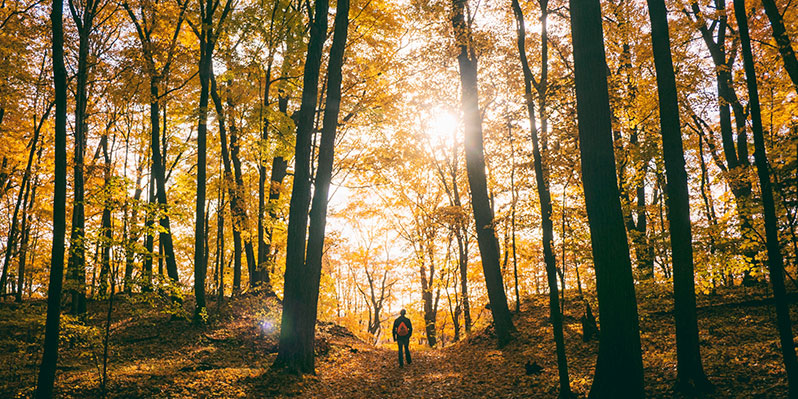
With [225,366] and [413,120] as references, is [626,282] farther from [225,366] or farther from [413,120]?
[413,120]

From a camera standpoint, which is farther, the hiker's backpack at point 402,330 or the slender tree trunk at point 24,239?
the slender tree trunk at point 24,239

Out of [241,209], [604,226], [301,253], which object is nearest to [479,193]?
[301,253]

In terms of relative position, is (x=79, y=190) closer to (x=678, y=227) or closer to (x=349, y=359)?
(x=349, y=359)

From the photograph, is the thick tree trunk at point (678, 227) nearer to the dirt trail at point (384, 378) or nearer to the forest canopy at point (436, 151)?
the forest canopy at point (436, 151)

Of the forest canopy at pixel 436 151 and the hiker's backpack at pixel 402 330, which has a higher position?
the forest canopy at pixel 436 151

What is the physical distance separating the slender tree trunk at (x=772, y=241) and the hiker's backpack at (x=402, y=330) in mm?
8317

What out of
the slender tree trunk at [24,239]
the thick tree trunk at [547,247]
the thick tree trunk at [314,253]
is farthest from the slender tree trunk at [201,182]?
the thick tree trunk at [547,247]

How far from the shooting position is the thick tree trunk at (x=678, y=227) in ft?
19.5

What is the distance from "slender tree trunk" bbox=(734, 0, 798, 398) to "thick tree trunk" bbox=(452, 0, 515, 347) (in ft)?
20.7

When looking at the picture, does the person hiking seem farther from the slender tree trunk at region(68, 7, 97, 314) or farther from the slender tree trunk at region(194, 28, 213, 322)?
the slender tree trunk at region(68, 7, 97, 314)

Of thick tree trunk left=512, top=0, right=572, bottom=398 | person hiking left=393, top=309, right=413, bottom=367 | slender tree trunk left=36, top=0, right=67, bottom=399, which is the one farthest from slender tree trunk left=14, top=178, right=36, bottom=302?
thick tree trunk left=512, top=0, right=572, bottom=398

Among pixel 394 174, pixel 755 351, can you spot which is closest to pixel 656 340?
pixel 755 351

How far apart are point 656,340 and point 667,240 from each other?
3307 mm

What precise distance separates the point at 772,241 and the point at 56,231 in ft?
33.5
